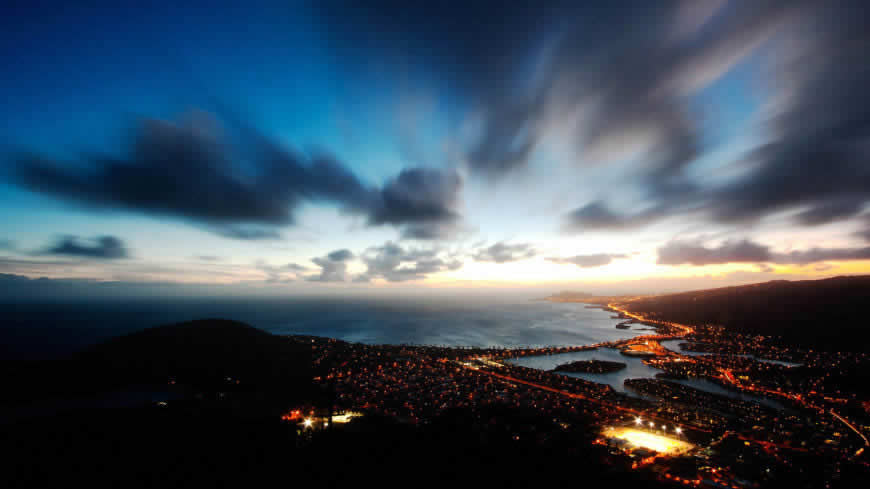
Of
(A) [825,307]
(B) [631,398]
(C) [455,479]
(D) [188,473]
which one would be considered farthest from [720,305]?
(D) [188,473]

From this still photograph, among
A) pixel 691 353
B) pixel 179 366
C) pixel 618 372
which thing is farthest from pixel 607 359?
pixel 179 366

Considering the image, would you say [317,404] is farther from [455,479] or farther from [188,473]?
[455,479]

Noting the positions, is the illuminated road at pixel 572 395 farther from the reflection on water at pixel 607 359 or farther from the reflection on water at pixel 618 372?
the reflection on water at pixel 607 359

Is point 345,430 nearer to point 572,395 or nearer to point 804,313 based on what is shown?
point 572,395

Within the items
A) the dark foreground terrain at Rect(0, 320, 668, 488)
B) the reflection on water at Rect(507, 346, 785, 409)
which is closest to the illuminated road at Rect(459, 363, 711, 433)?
the reflection on water at Rect(507, 346, 785, 409)

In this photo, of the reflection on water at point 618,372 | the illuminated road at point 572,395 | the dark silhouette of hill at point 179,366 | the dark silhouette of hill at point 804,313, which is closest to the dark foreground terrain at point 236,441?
the dark silhouette of hill at point 179,366

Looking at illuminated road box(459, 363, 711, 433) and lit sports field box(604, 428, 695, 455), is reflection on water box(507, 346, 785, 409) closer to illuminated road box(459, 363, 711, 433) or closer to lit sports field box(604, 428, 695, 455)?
illuminated road box(459, 363, 711, 433)
